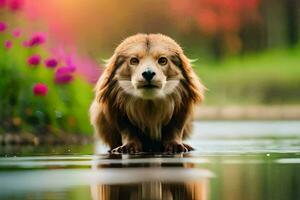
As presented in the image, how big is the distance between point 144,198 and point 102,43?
18486 millimetres

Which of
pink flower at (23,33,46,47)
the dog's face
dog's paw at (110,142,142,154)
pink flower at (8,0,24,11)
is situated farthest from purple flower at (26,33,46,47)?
dog's paw at (110,142,142,154)

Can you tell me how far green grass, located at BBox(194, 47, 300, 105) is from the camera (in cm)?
2323

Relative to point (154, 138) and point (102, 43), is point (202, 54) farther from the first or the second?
point (154, 138)

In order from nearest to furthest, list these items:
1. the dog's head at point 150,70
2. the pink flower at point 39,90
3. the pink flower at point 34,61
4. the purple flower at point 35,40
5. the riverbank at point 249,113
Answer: the dog's head at point 150,70 < the pink flower at point 39,90 < the pink flower at point 34,61 < the purple flower at point 35,40 < the riverbank at point 249,113

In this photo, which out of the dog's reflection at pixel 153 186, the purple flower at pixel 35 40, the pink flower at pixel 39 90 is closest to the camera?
the dog's reflection at pixel 153 186

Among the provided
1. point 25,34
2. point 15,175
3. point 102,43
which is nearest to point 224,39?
point 102,43

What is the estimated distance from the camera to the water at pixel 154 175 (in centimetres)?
490

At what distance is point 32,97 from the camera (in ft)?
38.2

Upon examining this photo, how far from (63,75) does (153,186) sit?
6944 mm

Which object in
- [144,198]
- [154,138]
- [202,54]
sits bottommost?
[144,198]

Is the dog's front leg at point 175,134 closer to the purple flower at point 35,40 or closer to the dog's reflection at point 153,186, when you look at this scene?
the dog's reflection at point 153,186

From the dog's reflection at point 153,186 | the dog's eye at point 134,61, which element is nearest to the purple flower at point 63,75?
the dog's eye at point 134,61

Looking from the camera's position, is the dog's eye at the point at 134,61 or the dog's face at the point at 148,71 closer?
the dog's face at the point at 148,71

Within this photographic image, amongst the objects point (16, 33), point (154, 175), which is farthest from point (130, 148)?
point (16, 33)
